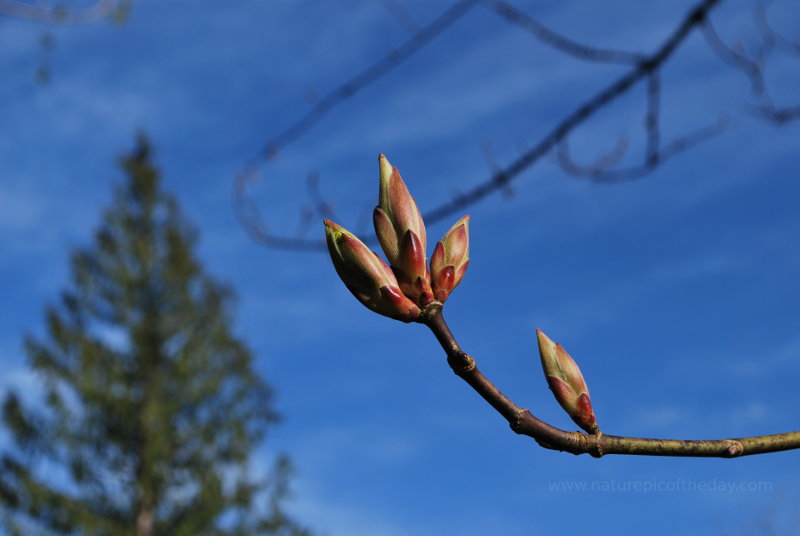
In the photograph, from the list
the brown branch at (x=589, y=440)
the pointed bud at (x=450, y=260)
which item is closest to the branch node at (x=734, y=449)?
the brown branch at (x=589, y=440)

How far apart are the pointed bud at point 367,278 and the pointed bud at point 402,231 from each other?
2 centimetres

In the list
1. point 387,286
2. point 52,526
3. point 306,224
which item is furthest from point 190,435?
point 387,286

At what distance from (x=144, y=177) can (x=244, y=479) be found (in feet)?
20.6

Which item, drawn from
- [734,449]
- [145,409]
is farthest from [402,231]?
[145,409]

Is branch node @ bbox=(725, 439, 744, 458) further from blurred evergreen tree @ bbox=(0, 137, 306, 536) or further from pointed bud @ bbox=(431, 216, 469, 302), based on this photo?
blurred evergreen tree @ bbox=(0, 137, 306, 536)

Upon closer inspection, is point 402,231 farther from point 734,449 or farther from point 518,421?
point 734,449

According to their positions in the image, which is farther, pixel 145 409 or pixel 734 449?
pixel 145 409

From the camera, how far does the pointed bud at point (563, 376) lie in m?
0.84

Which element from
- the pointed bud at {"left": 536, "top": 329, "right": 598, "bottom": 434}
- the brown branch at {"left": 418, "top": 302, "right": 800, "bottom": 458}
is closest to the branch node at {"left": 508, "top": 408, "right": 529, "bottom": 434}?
the brown branch at {"left": 418, "top": 302, "right": 800, "bottom": 458}

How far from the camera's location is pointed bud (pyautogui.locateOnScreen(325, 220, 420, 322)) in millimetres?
777

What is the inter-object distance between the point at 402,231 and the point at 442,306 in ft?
0.25

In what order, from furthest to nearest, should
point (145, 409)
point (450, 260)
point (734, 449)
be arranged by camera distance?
point (145, 409) → point (450, 260) → point (734, 449)

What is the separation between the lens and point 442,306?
799 millimetres

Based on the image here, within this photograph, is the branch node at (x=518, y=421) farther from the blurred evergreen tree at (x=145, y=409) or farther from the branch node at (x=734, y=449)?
the blurred evergreen tree at (x=145, y=409)
